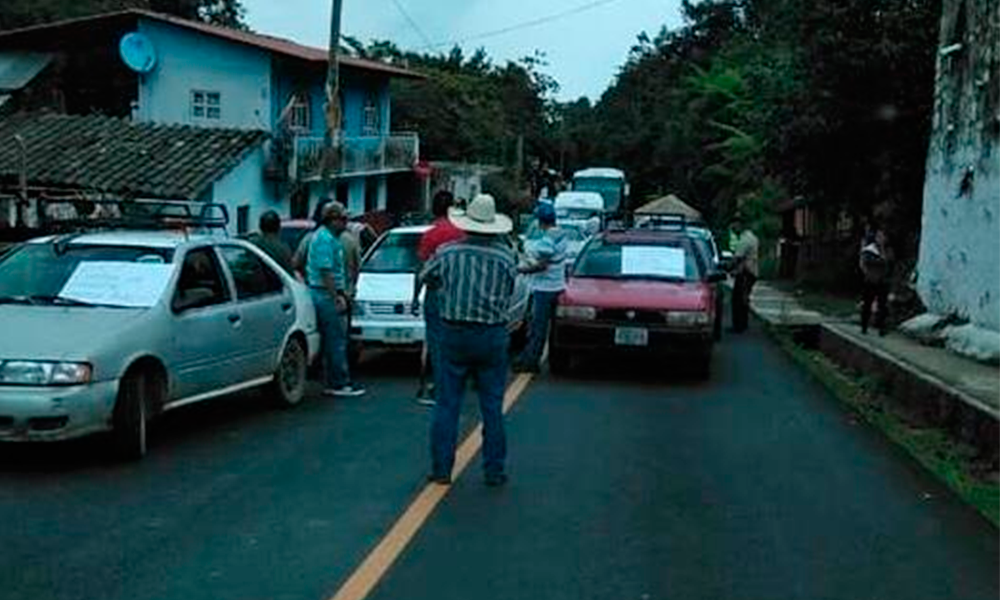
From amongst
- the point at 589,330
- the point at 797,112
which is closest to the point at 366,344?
the point at 589,330

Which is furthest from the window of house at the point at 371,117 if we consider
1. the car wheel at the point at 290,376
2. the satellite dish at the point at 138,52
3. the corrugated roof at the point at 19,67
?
the car wheel at the point at 290,376

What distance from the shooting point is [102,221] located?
12945 mm

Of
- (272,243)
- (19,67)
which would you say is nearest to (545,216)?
(272,243)

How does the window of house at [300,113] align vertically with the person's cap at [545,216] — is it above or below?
above

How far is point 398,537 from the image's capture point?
7.41m

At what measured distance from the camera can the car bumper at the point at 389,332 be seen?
15023 millimetres

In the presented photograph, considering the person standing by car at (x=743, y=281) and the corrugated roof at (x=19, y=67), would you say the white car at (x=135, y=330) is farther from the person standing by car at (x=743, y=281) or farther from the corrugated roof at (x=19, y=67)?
the corrugated roof at (x=19, y=67)

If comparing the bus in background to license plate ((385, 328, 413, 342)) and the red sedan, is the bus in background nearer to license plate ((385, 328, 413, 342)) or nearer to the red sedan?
the red sedan

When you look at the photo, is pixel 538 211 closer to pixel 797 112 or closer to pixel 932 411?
pixel 932 411

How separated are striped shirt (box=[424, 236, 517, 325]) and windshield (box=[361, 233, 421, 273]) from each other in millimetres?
7198

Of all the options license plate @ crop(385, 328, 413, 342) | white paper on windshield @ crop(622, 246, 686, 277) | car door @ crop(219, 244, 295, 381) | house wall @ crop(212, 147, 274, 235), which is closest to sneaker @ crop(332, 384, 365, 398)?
car door @ crop(219, 244, 295, 381)

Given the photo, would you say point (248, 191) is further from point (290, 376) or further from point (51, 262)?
point (51, 262)

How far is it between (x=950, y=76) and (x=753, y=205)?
30643 millimetres

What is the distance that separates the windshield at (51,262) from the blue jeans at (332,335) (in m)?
2.38
